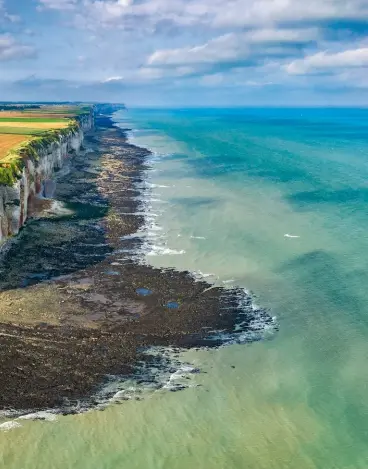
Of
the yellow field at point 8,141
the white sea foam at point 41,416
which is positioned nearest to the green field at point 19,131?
the yellow field at point 8,141

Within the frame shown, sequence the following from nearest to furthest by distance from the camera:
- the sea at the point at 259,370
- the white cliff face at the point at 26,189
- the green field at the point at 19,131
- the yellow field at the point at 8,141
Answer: the sea at the point at 259,370
the white cliff face at the point at 26,189
the yellow field at the point at 8,141
the green field at the point at 19,131

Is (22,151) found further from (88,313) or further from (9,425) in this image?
(9,425)

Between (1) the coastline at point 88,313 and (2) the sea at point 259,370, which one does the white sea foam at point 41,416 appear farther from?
(1) the coastline at point 88,313

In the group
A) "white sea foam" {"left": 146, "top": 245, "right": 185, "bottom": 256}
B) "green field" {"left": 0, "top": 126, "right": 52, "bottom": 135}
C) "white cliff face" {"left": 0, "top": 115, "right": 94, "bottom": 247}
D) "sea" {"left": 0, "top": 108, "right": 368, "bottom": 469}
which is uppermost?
"green field" {"left": 0, "top": 126, "right": 52, "bottom": 135}

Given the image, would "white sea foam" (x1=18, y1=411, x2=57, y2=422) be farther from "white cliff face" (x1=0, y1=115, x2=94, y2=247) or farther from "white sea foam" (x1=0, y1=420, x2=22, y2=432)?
"white cliff face" (x1=0, y1=115, x2=94, y2=247)

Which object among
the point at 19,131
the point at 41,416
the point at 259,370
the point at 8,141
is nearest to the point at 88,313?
the point at 41,416

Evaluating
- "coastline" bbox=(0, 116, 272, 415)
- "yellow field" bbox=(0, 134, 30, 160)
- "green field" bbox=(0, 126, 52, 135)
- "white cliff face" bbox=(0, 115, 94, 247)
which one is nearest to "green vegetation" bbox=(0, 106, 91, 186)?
"green field" bbox=(0, 126, 52, 135)

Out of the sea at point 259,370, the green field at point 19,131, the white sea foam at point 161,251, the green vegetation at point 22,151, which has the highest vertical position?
the green field at point 19,131
